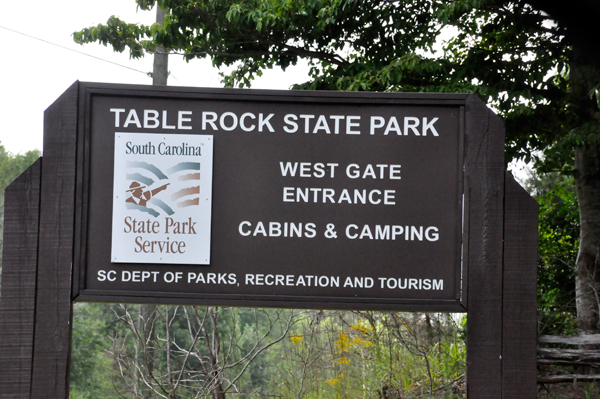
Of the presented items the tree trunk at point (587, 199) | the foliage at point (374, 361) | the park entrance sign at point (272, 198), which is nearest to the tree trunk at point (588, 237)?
the tree trunk at point (587, 199)

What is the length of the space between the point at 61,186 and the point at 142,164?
0.44m

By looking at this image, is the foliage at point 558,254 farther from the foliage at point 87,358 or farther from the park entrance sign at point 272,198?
the foliage at point 87,358

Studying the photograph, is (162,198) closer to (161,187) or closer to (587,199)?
(161,187)

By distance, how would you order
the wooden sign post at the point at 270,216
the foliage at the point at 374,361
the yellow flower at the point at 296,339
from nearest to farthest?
the wooden sign post at the point at 270,216 → the foliage at the point at 374,361 → the yellow flower at the point at 296,339

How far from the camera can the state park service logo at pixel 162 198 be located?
2709 millimetres

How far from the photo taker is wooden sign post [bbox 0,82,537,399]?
267 cm

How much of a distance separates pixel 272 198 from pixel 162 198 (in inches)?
23.0

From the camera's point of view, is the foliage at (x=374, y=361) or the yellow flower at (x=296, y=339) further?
the yellow flower at (x=296, y=339)

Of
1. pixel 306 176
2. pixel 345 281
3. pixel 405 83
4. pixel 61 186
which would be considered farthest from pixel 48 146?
pixel 405 83

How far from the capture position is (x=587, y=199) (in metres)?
6.47

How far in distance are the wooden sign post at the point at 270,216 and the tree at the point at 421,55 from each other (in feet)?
9.61

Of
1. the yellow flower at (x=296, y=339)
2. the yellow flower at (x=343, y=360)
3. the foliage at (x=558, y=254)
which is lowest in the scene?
the yellow flower at (x=343, y=360)

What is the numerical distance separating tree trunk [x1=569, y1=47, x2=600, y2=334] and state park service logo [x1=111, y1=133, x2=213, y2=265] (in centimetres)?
448

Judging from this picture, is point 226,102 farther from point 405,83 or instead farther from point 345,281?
point 405,83
